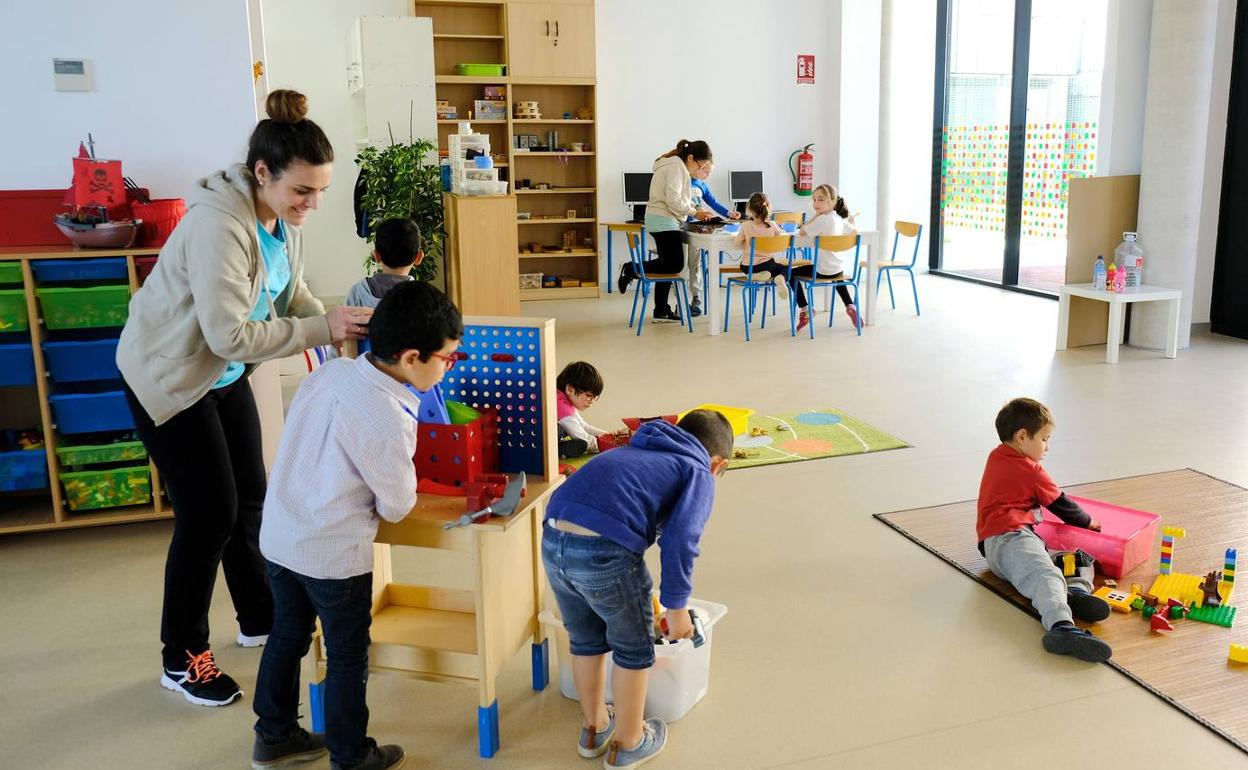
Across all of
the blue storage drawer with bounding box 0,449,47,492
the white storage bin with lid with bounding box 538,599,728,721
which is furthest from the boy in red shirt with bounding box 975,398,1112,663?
the blue storage drawer with bounding box 0,449,47,492

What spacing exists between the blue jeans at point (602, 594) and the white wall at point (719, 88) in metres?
7.51

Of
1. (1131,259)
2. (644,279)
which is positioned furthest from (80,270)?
(1131,259)

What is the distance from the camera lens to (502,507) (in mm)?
2172

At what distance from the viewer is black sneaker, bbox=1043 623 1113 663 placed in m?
2.72

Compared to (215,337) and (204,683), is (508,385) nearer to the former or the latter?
(215,337)

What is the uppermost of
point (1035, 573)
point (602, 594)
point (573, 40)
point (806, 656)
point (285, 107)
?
point (573, 40)

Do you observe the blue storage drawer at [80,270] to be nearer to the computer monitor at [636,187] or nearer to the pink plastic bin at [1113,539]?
the pink plastic bin at [1113,539]

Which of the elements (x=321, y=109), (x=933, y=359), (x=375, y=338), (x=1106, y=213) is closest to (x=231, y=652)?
(x=375, y=338)

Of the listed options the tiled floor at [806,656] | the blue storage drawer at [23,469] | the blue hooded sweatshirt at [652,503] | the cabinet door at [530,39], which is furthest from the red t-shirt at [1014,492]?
the cabinet door at [530,39]

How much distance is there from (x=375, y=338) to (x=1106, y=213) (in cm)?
583

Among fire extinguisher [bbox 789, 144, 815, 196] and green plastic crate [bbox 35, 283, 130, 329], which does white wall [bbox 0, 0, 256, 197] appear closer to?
green plastic crate [bbox 35, 283, 130, 329]

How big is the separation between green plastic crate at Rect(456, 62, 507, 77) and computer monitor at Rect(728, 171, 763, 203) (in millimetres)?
2369

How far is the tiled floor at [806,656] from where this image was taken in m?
2.38

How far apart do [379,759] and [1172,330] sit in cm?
573
